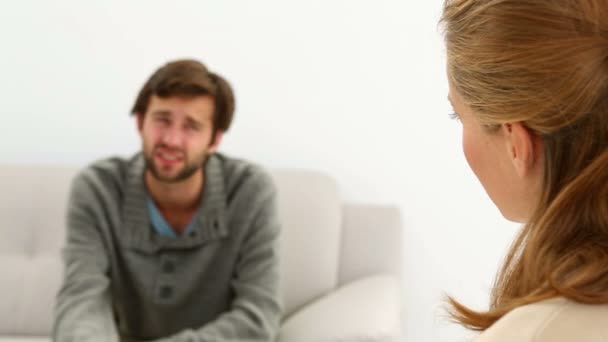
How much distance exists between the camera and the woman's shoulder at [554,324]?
2.46ft

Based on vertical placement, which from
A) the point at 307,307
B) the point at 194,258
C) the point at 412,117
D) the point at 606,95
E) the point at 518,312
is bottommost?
the point at 307,307

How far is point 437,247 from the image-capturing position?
3.22 meters

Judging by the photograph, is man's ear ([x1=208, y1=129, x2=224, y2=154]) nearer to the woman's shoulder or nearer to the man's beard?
the man's beard

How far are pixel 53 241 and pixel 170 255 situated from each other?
534 millimetres

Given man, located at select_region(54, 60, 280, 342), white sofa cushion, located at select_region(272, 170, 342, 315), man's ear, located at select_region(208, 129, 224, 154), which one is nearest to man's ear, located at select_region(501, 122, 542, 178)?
man, located at select_region(54, 60, 280, 342)

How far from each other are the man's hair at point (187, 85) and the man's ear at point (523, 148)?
5.53 ft

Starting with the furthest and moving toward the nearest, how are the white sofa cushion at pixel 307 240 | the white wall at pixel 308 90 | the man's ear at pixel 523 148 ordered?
the white wall at pixel 308 90 < the white sofa cushion at pixel 307 240 < the man's ear at pixel 523 148

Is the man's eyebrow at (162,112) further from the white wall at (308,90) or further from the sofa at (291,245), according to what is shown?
the white wall at (308,90)

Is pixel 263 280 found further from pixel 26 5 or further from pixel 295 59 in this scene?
pixel 26 5

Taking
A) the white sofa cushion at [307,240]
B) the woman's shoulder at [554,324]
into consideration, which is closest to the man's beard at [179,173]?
the white sofa cushion at [307,240]

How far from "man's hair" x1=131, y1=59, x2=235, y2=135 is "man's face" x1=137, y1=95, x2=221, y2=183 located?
0.06 feet

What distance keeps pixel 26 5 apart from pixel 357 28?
1065mm

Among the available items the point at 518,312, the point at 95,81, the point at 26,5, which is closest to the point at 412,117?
the point at 95,81

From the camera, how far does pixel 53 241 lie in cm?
293
